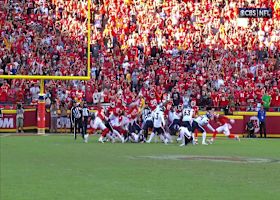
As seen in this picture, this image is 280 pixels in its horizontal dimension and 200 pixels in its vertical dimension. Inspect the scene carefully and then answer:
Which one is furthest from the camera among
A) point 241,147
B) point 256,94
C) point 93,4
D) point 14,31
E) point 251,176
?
point 93,4

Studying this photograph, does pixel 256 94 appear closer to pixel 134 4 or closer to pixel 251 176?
pixel 134 4

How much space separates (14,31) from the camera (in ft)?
94.4

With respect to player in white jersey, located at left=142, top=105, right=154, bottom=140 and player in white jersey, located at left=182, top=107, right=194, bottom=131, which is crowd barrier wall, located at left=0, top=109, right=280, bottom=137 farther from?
player in white jersey, located at left=182, top=107, right=194, bottom=131

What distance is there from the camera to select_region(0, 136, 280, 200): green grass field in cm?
1163

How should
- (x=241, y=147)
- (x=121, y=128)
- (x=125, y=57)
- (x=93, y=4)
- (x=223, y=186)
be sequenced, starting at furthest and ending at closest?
(x=93, y=4), (x=125, y=57), (x=121, y=128), (x=241, y=147), (x=223, y=186)

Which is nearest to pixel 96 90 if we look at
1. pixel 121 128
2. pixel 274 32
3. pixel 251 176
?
pixel 121 128

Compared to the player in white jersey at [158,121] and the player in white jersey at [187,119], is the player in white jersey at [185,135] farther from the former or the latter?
the player in white jersey at [158,121]

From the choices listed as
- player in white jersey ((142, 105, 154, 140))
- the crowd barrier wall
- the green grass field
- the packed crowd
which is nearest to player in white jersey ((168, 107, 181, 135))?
player in white jersey ((142, 105, 154, 140))

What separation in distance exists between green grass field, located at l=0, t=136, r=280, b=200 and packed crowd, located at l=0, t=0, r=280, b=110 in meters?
6.92

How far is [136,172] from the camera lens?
14672 mm

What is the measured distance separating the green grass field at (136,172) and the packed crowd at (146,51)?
6.92 m

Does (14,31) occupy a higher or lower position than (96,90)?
higher

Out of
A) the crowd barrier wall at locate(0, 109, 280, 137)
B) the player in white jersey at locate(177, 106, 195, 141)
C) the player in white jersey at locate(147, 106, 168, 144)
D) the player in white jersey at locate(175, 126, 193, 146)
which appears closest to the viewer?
the player in white jersey at locate(175, 126, 193, 146)

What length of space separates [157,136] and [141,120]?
83 cm
